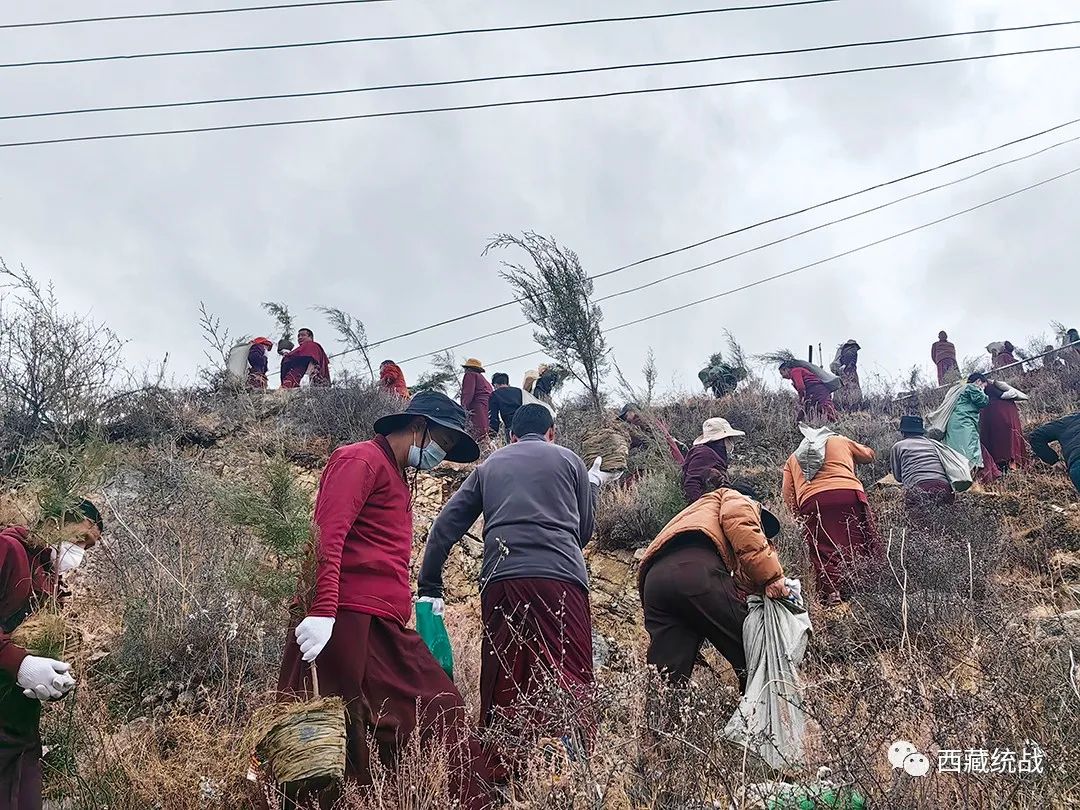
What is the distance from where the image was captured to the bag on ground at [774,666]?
361cm

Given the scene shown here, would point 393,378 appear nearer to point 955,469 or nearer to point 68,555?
point 955,469

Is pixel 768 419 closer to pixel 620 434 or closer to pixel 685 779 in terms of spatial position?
pixel 620 434

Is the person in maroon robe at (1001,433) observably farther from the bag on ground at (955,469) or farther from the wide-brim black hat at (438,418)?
the wide-brim black hat at (438,418)

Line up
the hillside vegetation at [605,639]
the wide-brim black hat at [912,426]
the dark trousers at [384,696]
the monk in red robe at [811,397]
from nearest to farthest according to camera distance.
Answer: the hillside vegetation at [605,639], the dark trousers at [384,696], the wide-brim black hat at [912,426], the monk in red robe at [811,397]

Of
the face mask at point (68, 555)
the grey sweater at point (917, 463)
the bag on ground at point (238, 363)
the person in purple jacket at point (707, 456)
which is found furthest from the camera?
the bag on ground at point (238, 363)

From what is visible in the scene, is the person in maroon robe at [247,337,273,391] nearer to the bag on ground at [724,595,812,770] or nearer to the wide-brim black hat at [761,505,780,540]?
the wide-brim black hat at [761,505,780,540]

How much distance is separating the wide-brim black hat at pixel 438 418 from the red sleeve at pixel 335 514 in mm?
334

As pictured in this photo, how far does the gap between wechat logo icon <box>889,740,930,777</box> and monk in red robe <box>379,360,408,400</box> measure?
448 inches

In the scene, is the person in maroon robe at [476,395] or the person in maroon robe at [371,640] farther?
the person in maroon robe at [476,395]

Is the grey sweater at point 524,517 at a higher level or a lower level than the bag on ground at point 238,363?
lower

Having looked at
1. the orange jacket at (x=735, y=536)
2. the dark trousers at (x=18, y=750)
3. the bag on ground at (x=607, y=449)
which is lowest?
the dark trousers at (x=18, y=750)

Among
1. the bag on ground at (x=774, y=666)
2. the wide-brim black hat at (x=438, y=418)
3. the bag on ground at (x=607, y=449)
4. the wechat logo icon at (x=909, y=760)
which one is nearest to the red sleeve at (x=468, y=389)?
the bag on ground at (x=607, y=449)

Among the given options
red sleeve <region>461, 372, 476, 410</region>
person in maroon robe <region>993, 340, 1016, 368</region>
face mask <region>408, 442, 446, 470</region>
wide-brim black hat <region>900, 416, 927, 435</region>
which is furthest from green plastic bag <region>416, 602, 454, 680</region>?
person in maroon robe <region>993, 340, 1016, 368</region>

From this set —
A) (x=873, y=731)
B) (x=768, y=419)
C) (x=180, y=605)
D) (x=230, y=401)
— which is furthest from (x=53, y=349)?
(x=873, y=731)
